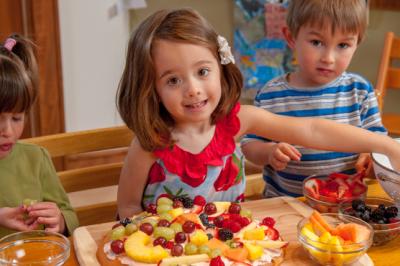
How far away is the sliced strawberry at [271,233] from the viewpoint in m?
1.16

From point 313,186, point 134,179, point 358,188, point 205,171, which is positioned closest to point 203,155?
point 205,171

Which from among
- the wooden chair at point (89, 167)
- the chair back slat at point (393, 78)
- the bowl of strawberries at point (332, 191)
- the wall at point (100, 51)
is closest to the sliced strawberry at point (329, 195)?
the bowl of strawberries at point (332, 191)

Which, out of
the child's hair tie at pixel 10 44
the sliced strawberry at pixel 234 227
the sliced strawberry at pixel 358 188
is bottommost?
the sliced strawberry at pixel 234 227

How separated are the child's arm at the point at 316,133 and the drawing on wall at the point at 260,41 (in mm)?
1742

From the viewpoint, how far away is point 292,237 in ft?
3.95

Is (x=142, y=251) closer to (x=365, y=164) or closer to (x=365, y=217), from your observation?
(x=365, y=217)

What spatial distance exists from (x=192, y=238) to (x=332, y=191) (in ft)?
1.37

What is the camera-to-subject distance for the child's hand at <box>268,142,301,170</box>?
1.50m

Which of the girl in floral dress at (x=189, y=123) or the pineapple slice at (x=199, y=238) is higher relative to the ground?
the girl in floral dress at (x=189, y=123)

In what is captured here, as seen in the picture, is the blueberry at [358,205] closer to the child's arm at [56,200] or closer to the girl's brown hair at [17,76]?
the child's arm at [56,200]

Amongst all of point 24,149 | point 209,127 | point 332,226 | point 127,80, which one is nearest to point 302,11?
point 209,127

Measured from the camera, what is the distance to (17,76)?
1.36 m

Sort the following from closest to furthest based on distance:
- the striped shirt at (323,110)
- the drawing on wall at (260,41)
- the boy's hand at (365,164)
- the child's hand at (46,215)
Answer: the child's hand at (46,215), the boy's hand at (365,164), the striped shirt at (323,110), the drawing on wall at (260,41)

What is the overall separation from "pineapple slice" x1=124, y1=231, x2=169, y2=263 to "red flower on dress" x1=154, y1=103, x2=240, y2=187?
37 centimetres
